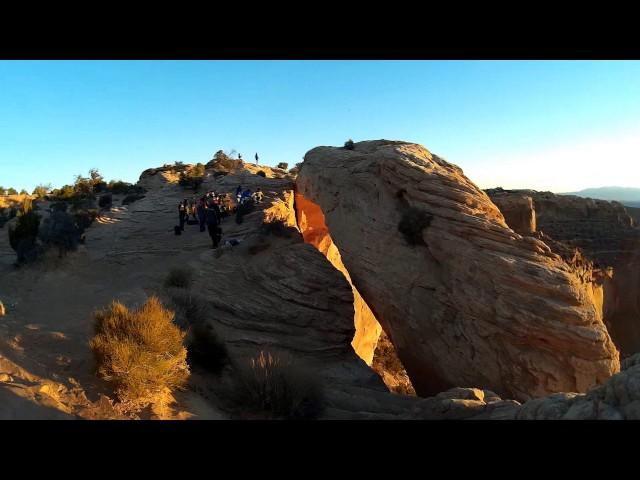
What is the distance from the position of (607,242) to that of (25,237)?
25.4 metres

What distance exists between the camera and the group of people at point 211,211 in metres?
14.5

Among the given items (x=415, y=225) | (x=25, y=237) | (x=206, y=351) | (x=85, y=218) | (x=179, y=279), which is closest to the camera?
(x=206, y=351)

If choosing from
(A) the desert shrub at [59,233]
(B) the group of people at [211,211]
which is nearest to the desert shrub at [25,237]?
(A) the desert shrub at [59,233]

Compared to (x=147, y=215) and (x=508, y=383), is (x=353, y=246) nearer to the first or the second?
(x=508, y=383)

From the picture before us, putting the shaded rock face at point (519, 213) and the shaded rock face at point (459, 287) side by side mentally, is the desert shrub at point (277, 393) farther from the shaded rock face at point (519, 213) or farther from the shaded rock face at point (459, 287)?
the shaded rock face at point (519, 213)

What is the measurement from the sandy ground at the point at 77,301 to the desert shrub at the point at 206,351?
1100mm

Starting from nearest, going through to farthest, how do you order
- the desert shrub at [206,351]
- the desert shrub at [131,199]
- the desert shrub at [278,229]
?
the desert shrub at [206,351] → the desert shrub at [278,229] → the desert shrub at [131,199]

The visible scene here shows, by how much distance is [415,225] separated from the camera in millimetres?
9742

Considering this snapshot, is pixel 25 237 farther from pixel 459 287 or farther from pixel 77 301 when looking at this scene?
pixel 459 287

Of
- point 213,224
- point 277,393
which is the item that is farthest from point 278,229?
point 277,393

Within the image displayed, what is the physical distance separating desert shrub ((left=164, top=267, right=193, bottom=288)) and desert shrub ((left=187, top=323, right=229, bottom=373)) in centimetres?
340

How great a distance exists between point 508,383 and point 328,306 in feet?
16.8

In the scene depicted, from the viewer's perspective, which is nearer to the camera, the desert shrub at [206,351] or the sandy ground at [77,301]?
the sandy ground at [77,301]

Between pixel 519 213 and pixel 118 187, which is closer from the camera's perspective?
pixel 519 213
